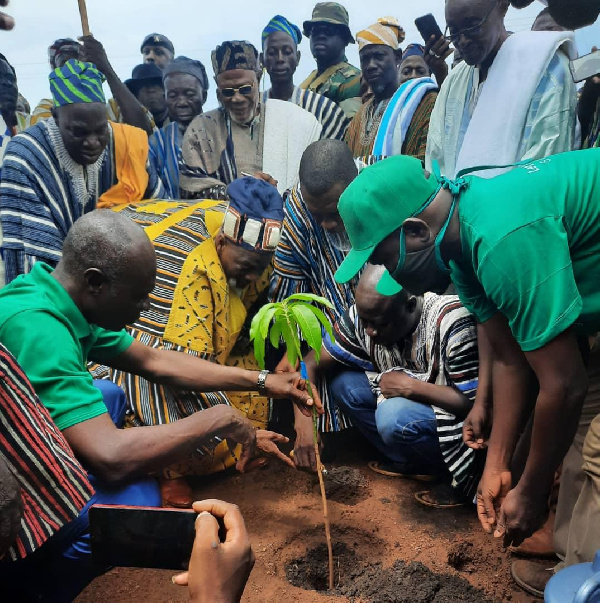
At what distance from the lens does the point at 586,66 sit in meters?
3.54

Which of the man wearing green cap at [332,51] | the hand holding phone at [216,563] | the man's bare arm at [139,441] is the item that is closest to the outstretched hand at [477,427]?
the man's bare arm at [139,441]

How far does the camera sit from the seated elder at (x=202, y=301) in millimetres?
3473

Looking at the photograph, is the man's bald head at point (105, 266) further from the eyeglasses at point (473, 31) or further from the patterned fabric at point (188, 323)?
the eyeglasses at point (473, 31)

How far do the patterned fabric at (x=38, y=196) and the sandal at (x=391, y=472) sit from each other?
7.82 feet

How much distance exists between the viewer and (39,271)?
2455 millimetres

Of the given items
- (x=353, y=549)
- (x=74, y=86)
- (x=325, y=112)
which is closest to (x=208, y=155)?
(x=74, y=86)

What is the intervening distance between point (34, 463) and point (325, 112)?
14.6 feet

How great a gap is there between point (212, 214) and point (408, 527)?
2.06 m

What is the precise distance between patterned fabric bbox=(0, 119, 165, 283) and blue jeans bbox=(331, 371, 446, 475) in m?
2.07

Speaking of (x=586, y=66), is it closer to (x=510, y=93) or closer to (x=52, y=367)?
(x=510, y=93)

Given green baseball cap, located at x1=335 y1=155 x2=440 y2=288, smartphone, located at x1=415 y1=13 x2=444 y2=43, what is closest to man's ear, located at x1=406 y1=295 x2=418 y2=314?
green baseball cap, located at x1=335 y1=155 x2=440 y2=288

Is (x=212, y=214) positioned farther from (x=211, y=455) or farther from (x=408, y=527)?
(x=408, y=527)

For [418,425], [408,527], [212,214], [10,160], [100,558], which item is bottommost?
[408,527]

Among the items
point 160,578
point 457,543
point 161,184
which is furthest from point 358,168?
point 160,578
